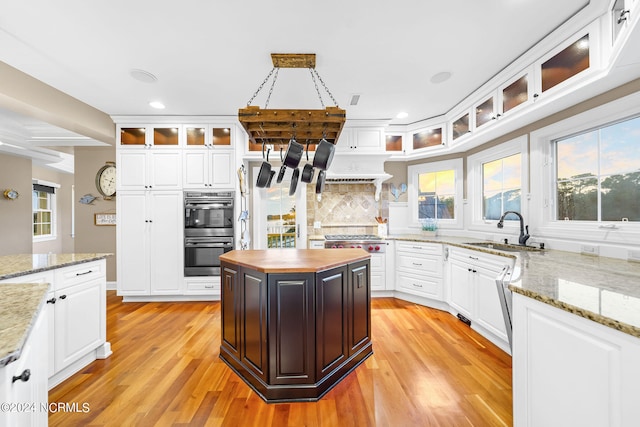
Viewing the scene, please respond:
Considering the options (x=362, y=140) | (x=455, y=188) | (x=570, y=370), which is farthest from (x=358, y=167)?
(x=570, y=370)

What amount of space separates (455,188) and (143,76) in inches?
159

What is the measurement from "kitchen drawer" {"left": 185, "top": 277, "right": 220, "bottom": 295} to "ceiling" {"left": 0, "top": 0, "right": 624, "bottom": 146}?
7.59ft

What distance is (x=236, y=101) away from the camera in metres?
3.21

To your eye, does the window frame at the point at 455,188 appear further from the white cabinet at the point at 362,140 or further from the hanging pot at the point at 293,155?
the hanging pot at the point at 293,155

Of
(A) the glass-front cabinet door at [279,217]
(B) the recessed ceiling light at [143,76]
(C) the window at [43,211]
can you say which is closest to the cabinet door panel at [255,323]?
(B) the recessed ceiling light at [143,76]

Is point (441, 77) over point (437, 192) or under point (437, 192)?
over

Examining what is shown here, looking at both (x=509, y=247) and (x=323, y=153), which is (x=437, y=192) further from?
(x=323, y=153)

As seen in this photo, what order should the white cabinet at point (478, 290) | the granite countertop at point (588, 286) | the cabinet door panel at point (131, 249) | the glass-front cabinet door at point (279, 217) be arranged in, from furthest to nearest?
the glass-front cabinet door at point (279, 217), the cabinet door panel at point (131, 249), the white cabinet at point (478, 290), the granite countertop at point (588, 286)

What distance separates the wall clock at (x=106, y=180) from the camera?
4.30m

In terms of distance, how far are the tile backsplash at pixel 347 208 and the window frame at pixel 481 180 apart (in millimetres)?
1229

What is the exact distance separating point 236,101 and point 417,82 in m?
2.07

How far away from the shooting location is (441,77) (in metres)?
2.67

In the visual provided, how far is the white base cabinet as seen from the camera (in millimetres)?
796

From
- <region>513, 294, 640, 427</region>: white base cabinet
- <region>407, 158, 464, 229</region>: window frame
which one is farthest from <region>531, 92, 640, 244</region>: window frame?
<region>513, 294, 640, 427</region>: white base cabinet
